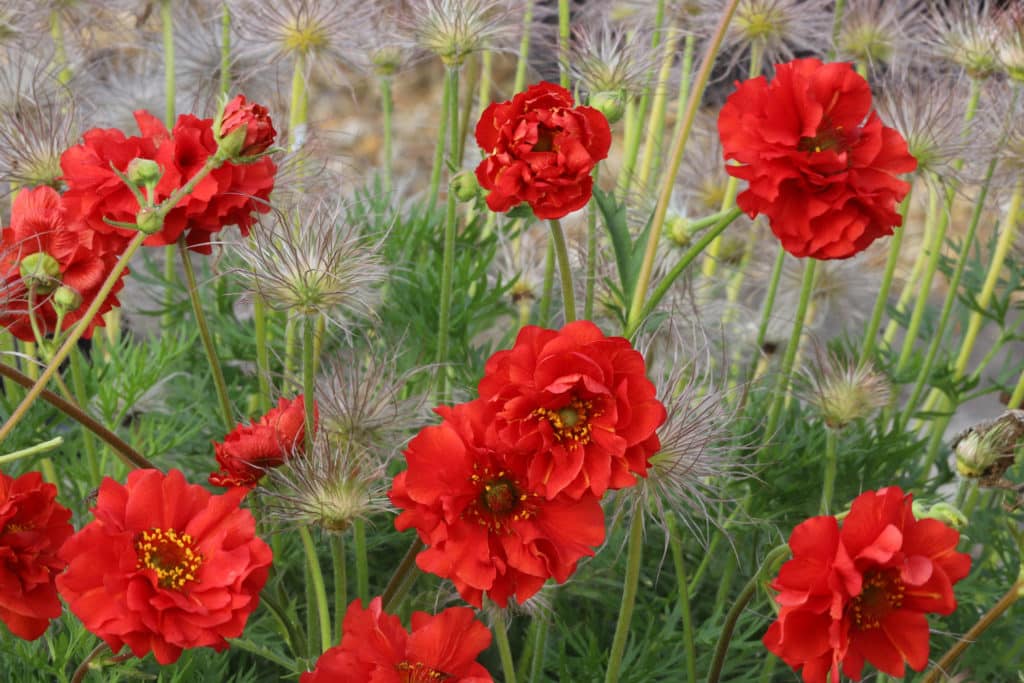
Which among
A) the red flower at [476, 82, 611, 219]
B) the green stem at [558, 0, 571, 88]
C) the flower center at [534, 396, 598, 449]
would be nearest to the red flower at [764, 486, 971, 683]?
the flower center at [534, 396, 598, 449]

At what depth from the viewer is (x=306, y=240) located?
0.79 m

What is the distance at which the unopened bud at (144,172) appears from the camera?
0.70m

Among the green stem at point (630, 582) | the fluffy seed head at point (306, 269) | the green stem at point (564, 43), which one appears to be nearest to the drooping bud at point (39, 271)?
the fluffy seed head at point (306, 269)

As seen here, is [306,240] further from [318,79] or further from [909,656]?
[318,79]

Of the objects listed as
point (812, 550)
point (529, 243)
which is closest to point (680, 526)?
point (529, 243)

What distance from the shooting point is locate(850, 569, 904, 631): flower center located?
24.8 inches

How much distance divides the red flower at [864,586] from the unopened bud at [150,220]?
35cm

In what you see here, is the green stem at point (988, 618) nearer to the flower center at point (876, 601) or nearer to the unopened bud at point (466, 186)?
the flower center at point (876, 601)

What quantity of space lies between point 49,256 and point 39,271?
2 centimetres

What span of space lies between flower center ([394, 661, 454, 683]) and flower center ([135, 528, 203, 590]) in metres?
0.13

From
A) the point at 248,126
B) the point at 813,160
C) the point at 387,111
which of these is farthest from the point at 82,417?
the point at 387,111

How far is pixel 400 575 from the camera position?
78cm

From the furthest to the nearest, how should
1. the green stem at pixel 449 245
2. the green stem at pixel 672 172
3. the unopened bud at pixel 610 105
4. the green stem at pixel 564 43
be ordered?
1. the green stem at pixel 564 43
2. the green stem at pixel 449 245
3. the unopened bud at pixel 610 105
4. the green stem at pixel 672 172

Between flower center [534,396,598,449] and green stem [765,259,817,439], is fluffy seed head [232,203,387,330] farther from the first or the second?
green stem [765,259,817,439]
